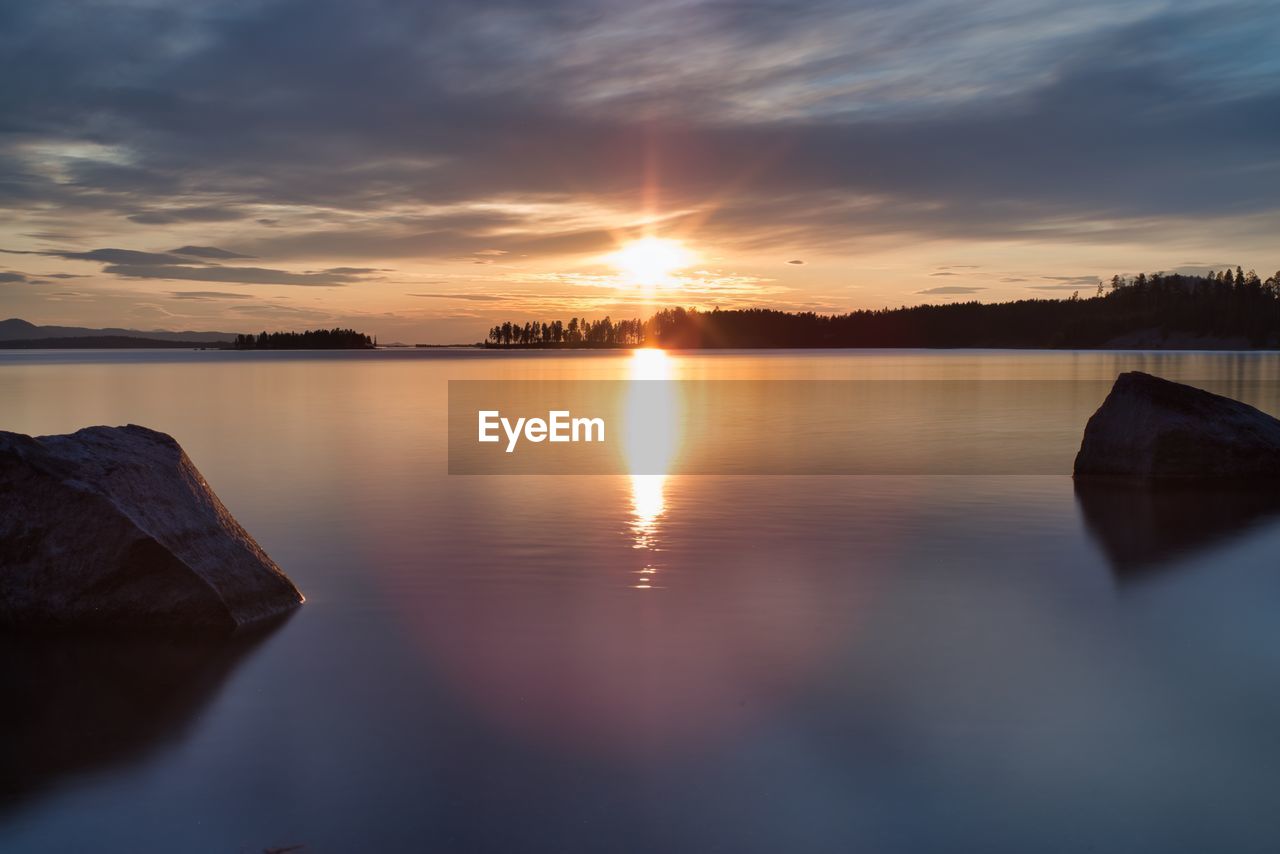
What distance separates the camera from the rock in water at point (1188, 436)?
1875 cm

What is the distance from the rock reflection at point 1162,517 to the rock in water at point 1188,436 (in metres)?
0.81

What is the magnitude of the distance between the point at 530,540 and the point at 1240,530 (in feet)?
33.4

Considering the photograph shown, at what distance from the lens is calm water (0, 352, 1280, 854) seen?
5422 millimetres

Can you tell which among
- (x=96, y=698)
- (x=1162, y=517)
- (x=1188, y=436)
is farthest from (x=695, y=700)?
(x=1188, y=436)

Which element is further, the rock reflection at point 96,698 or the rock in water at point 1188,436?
the rock in water at point 1188,436

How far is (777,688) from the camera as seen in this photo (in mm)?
7492

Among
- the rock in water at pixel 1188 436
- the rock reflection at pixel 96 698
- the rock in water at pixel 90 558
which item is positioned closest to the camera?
the rock reflection at pixel 96 698

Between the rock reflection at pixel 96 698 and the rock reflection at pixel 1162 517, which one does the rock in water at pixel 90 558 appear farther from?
the rock reflection at pixel 1162 517

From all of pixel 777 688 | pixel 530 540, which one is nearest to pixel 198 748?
pixel 777 688

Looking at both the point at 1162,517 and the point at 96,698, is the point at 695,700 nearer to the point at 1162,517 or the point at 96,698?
the point at 96,698

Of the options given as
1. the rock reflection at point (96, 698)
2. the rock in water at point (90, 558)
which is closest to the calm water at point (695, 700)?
the rock reflection at point (96, 698)

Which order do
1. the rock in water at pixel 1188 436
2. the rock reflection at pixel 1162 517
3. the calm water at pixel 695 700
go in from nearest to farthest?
the calm water at pixel 695 700 < the rock reflection at pixel 1162 517 < the rock in water at pixel 1188 436

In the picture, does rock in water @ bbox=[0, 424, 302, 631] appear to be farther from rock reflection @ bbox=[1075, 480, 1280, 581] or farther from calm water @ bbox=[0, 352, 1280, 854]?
rock reflection @ bbox=[1075, 480, 1280, 581]

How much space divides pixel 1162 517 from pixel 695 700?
11089 mm
